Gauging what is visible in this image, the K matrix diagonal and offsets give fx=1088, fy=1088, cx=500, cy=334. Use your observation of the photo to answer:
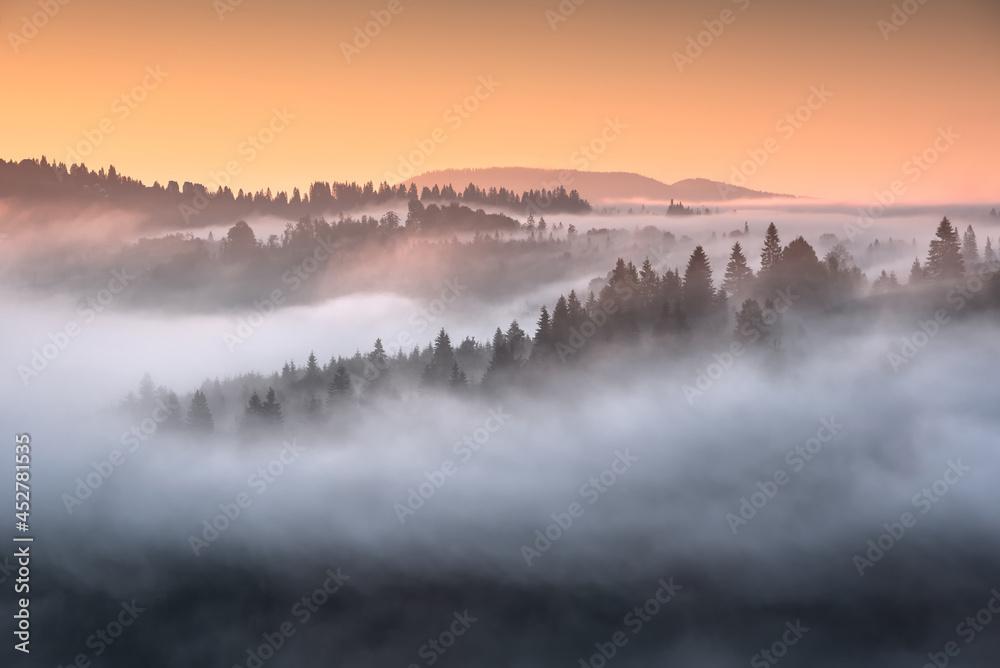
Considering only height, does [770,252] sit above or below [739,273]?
above

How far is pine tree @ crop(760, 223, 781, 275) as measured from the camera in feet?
626

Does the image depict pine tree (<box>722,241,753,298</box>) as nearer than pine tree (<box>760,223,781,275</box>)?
No

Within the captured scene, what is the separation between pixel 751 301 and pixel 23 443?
12401 cm

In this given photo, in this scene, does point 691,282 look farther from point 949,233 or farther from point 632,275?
point 949,233

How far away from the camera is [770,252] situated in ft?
634

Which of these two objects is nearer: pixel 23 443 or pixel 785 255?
pixel 23 443

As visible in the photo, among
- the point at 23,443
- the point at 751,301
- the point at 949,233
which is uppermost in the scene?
the point at 949,233

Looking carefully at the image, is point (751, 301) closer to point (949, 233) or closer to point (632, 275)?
point (632, 275)

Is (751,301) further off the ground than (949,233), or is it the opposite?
(949,233)

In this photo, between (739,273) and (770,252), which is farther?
(739,273)

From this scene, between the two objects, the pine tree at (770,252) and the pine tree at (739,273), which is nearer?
the pine tree at (770,252)

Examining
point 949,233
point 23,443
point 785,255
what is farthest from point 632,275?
point 23,443

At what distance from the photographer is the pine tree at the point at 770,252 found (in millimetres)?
190688

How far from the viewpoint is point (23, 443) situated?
153625 millimetres
